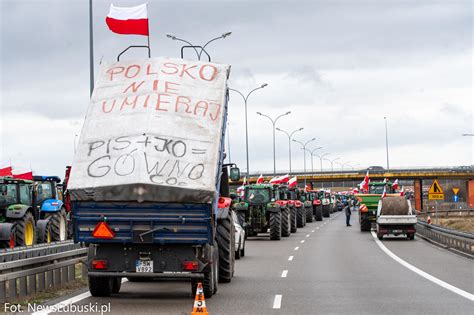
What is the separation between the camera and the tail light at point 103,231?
1554cm

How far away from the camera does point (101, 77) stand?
17.4 m

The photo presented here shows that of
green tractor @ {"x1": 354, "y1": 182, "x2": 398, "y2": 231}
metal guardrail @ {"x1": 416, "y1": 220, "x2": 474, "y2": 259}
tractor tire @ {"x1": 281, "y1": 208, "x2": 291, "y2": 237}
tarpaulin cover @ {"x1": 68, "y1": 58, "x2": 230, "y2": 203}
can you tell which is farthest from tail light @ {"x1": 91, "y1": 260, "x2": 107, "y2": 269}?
green tractor @ {"x1": 354, "y1": 182, "x2": 398, "y2": 231}

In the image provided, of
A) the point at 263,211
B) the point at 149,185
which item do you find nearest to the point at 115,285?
the point at 149,185

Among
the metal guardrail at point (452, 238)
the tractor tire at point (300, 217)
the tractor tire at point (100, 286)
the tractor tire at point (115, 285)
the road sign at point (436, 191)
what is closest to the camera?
the tractor tire at point (100, 286)

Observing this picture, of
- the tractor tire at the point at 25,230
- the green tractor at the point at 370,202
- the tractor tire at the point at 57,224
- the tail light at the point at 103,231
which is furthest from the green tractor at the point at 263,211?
the tail light at the point at 103,231

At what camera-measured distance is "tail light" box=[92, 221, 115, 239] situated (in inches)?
612

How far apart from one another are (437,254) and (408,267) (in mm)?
6761

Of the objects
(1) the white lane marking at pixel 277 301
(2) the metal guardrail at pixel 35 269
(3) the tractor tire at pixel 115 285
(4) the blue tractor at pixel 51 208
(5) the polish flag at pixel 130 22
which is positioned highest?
(5) the polish flag at pixel 130 22

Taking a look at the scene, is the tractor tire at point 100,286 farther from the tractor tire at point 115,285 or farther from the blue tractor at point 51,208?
the blue tractor at point 51,208

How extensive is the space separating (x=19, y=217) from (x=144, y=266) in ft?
43.1

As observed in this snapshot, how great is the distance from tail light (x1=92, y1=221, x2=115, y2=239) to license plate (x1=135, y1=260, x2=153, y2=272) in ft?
2.26

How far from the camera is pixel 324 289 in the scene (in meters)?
18.7

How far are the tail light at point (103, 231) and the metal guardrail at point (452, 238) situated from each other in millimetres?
17097

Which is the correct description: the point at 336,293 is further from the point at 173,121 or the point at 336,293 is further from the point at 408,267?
the point at 408,267
